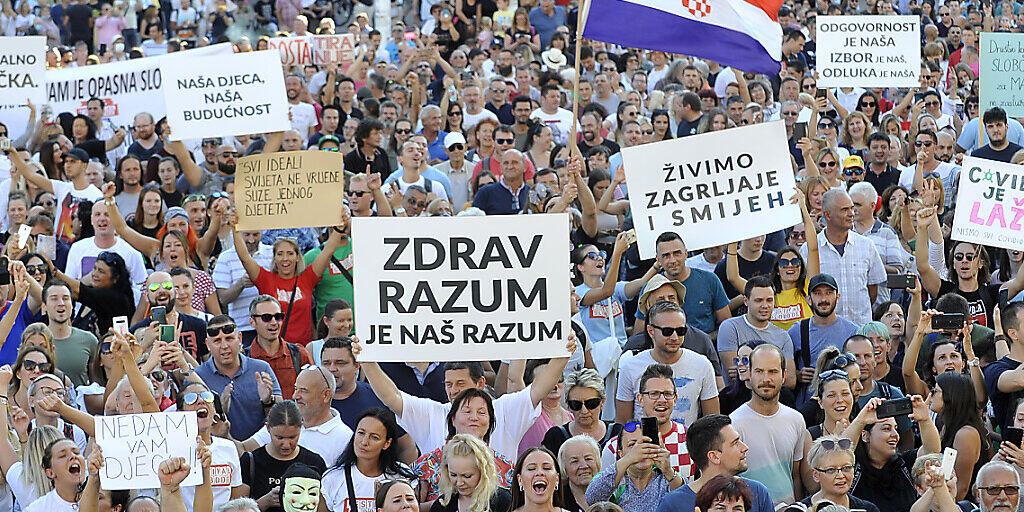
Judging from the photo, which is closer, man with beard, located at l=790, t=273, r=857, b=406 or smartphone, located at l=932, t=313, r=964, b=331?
smartphone, located at l=932, t=313, r=964, b=331

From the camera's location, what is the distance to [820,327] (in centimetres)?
954

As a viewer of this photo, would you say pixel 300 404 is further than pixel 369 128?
No

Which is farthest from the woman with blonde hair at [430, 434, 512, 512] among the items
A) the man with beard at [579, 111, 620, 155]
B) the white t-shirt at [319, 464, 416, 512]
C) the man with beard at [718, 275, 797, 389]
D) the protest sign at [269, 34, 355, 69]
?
the protest sign at [269, 34, 355, 69]

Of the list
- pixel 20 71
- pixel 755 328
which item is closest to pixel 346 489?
pixel 755 328

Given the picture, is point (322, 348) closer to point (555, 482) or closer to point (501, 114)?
point (555, 482)

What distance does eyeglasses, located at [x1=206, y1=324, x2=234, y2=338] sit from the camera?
9.13m

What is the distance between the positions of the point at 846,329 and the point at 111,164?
327 inches

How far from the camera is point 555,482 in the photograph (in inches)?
286

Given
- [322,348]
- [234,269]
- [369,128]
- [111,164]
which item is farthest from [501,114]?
[322,348]

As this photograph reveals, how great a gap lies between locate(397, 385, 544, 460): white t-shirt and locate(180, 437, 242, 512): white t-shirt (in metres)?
0.47

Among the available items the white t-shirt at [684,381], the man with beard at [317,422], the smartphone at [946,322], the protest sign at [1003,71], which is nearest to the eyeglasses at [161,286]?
the man with beard at [317,422]

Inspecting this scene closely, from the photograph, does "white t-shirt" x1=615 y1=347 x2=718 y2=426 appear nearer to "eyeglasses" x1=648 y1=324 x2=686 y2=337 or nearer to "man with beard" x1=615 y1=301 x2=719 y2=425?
"man with beard" x1=615 y1=301 x2=719 y2=425

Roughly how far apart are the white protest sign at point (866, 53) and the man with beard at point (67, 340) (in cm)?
822

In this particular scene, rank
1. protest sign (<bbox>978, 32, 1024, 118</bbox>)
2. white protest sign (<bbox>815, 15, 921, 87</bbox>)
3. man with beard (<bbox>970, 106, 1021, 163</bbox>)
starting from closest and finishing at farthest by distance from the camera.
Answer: man with beard (<bbox>970, 106, 1021, 163</bbox>)
protest sign (<bbox>978, 32, 1024, 118</bbox>)
white protest sign (<bbox>815, 15, 921, 87</bbox>)
